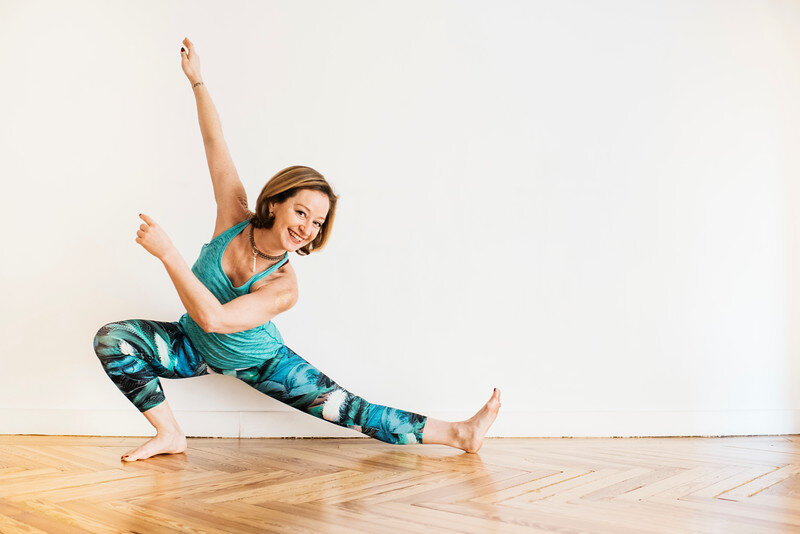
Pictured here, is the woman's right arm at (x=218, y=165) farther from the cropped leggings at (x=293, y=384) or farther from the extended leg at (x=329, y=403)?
the extended leg at (x=329, y=403)

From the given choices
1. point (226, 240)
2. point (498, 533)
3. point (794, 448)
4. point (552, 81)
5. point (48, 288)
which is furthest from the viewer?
point (552, 81)

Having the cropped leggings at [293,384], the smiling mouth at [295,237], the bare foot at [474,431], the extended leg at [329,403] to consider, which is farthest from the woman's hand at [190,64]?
the bare foot at [474,431]

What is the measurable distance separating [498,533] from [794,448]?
5.20ft

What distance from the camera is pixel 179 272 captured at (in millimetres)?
1643

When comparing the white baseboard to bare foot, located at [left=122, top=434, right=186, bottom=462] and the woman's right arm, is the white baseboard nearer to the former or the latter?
bare foot, located at [left=122, top=434, right=186, bottom=462]

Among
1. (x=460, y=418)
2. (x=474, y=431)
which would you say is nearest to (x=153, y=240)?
(x=474, y=431)

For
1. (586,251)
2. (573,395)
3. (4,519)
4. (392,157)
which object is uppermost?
(392,157)

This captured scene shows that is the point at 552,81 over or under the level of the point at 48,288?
over

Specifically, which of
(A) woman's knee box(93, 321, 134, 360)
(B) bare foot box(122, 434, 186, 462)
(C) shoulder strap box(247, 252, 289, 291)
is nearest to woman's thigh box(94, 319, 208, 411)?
(A) woman's knee box(93, 321, 134, 360)

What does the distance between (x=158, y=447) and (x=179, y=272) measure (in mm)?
573

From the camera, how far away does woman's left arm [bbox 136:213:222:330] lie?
1.60m

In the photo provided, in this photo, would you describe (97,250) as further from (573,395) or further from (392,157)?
(573,395)

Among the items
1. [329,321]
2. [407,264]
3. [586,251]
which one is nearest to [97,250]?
[329,321]

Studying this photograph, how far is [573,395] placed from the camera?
247 cm
